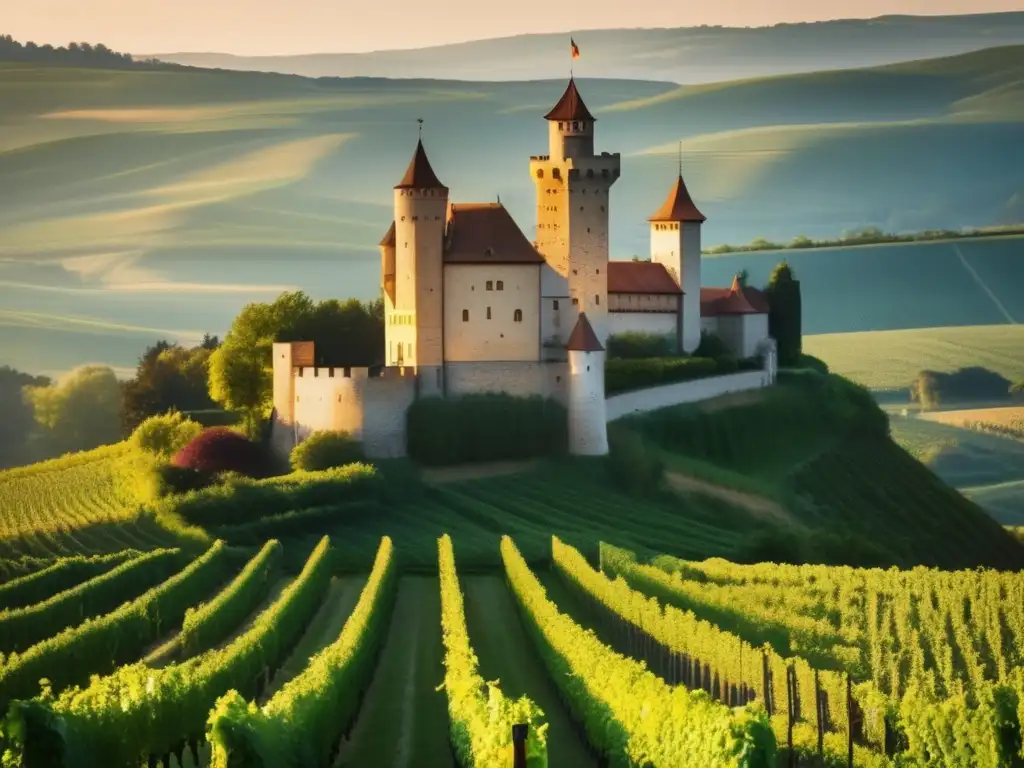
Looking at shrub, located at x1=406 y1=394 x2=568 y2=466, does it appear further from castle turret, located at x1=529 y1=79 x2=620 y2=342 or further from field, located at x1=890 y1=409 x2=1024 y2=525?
field, located at x1=890 y1=409 x2=1024 y2=525

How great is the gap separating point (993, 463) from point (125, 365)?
51047mm

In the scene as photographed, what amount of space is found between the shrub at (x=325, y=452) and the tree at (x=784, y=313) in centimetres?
2619

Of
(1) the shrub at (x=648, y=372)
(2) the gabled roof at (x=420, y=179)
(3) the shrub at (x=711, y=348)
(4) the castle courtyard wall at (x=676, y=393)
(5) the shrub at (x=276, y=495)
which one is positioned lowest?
(5) the shrub at (x=276, y=495)

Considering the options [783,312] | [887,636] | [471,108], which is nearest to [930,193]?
[471,108]

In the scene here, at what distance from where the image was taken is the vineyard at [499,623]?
26.4m

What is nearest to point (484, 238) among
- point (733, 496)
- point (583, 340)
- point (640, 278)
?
point (583, 340)

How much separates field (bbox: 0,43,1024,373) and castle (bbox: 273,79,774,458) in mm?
51368

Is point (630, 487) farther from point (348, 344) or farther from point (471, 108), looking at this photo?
point (471, 108)

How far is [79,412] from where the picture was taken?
10031cm

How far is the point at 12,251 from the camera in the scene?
144 meters

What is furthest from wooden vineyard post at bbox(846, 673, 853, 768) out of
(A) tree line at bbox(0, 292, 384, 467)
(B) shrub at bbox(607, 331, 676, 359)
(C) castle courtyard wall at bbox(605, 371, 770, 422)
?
(B) shrub at bbox(607, 331, 676, 359)

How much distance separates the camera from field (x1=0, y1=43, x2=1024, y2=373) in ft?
442

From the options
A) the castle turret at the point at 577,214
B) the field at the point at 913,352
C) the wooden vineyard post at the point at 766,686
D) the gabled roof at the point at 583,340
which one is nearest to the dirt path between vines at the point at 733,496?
the gabled roof at the point at 583,340

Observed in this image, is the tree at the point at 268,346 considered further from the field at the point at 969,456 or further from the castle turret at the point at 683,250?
the field at the point at 969,456
